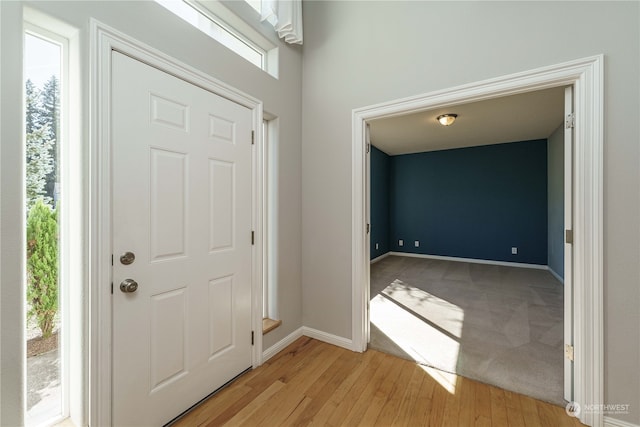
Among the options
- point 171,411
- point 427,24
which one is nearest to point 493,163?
point 427,24

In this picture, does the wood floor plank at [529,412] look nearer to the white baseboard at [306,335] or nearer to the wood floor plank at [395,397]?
the wood floor plank at [395,397]

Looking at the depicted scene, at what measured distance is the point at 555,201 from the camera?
4.76 metres

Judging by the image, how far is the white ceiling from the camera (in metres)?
3.59

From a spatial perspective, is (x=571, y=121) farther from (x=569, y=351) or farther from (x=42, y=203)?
(x=42, y=203)

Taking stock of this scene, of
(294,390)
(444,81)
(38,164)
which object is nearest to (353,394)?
(294,390)

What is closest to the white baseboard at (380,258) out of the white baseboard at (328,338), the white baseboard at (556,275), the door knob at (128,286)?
the white baseboard at (556,275)

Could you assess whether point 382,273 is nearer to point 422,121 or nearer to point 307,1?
point 422,121

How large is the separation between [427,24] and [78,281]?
2.62 m

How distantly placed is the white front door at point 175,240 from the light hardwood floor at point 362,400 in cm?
20

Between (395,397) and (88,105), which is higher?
(88,105)

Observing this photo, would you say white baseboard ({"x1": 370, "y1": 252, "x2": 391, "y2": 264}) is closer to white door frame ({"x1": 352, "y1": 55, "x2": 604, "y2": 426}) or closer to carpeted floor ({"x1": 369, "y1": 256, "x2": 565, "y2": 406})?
carpeted floor ({"x1": 369, "y1": 256, "x2": 565, "y2": 406})

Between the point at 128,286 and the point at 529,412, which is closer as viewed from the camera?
the point at 128,286

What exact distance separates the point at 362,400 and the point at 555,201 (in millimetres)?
5151

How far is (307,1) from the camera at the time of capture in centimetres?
249
